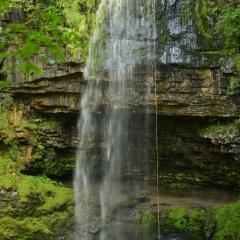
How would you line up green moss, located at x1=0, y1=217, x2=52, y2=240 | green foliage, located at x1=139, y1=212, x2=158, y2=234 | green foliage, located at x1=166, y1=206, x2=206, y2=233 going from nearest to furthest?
green moss, located at x1=0, y1=217, x2=52, y2=240
green foliage, located at x1=166, y1=206, x2=206, y2=233
green foliage, located at x1=139, y1=212, x2=158, y2=234

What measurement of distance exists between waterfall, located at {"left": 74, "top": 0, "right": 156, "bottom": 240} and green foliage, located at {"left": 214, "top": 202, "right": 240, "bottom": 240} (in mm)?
2143

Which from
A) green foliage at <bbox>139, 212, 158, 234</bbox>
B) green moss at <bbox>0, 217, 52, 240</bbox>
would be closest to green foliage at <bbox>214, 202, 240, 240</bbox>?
green foliage at <bbox>139, 212, 158, 234</bbox>

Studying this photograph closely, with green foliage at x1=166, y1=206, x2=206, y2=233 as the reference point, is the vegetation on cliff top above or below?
above

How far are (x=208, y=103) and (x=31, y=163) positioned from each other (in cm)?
456

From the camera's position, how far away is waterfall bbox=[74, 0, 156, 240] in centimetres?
933

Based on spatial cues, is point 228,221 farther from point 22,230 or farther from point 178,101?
point 22,230

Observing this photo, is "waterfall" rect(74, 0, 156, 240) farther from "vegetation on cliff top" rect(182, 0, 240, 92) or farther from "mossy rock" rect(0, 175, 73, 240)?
"vegetation on cliff top" rect(182, 0, 240, 92)

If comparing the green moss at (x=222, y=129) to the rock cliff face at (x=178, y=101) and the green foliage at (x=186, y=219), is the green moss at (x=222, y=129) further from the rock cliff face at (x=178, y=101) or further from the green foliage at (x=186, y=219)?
the green foliage at (x=186, y=219)

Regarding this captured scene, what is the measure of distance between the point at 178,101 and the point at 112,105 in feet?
5.23

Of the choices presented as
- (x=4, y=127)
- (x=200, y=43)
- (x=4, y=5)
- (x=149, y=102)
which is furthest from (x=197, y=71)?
(x=4, y=5)

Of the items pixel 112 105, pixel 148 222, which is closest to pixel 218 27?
pixel 112 105

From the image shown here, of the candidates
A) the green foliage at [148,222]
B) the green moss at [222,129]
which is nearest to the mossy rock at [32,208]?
the green foliage at [148,222]

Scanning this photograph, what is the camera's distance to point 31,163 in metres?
10.4

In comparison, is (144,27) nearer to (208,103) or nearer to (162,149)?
(208,103)
